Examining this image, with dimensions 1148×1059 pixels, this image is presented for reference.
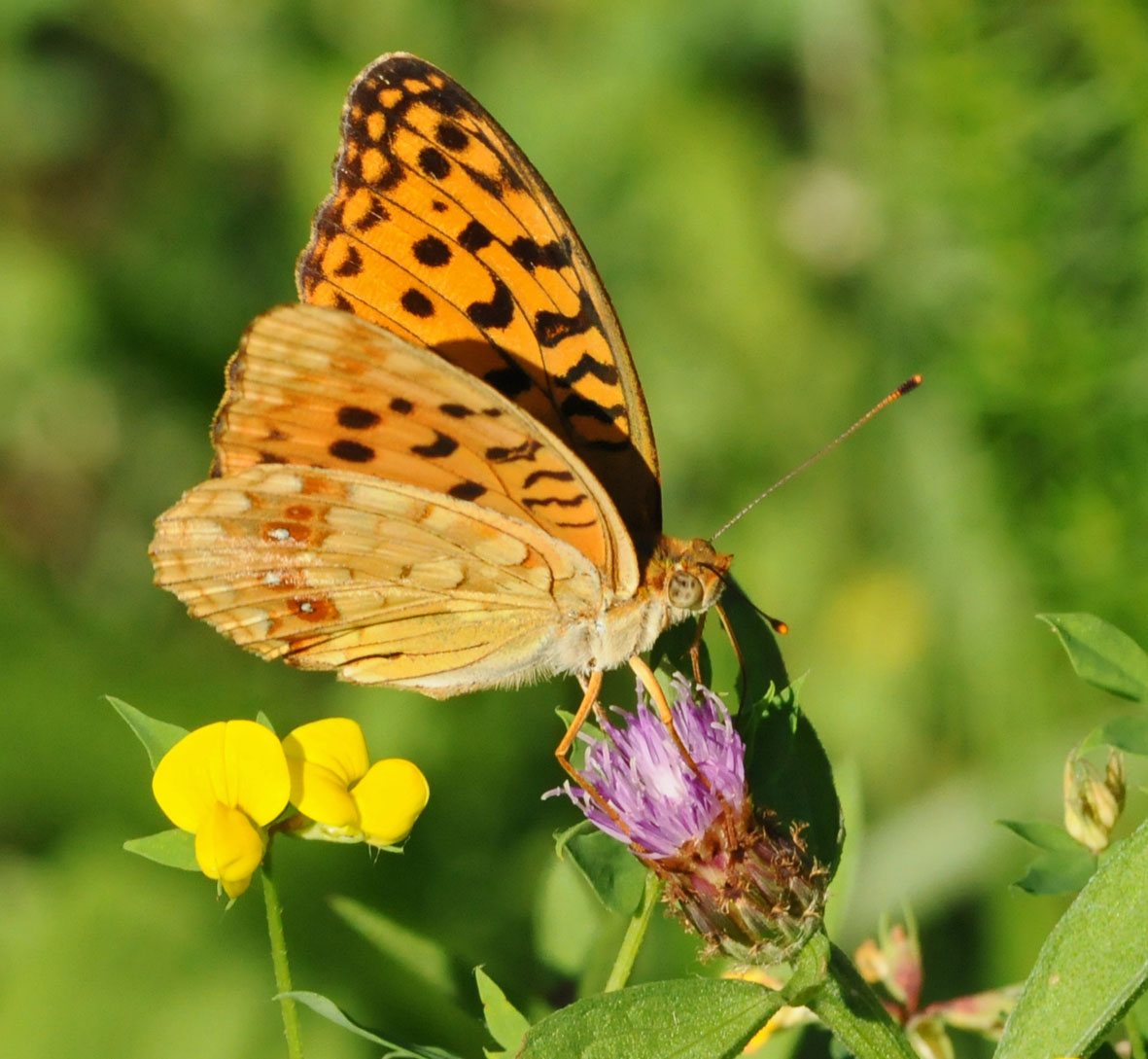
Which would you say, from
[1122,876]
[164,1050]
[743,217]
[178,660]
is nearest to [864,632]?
[743,217]

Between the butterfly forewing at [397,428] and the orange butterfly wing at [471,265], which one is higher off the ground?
the orange butterfly wing at [471,265]

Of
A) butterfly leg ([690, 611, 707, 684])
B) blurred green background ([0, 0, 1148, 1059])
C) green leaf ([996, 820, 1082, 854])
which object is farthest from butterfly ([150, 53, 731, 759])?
blurred green background ([0, 0, 1148, 1059])

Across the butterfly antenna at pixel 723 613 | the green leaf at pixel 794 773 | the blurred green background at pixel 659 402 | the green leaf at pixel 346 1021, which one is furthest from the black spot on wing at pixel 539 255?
the blurred green background at pixel 659 402

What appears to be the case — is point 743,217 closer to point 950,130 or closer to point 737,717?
point 950,130

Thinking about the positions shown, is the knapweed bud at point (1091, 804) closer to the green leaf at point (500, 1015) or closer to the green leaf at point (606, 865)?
the green leaf at point (606, 865)

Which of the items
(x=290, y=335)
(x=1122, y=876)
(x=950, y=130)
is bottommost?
(x=290, y=335)

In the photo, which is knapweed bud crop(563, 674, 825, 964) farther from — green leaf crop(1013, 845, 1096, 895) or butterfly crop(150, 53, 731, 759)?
butterfly crop(150, 53, 731, 759)

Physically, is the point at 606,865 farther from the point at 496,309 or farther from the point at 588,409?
the point at 496,309
